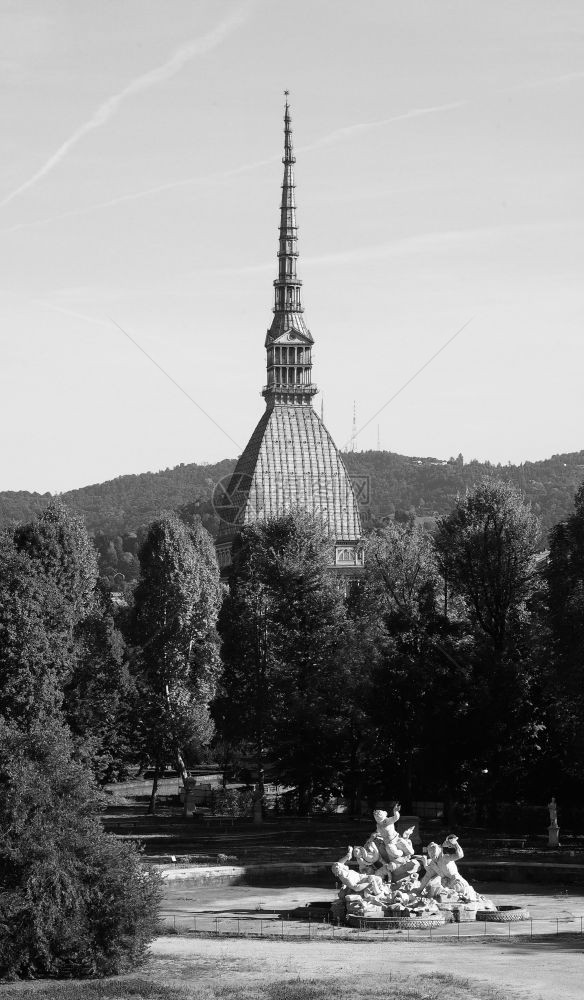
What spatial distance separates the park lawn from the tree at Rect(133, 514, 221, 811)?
54352 mm

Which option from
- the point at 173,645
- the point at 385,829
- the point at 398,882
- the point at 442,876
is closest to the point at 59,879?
the point at 398,882

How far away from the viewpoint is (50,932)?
164 ft

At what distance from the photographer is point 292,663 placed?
91.3 m

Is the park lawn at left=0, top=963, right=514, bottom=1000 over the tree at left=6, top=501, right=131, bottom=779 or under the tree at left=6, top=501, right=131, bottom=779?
under

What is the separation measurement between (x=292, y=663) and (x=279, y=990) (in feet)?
153

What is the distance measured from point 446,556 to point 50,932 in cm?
4857

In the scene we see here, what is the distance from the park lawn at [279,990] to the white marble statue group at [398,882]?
10.2 m

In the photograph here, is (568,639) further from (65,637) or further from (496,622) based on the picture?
(65,637)

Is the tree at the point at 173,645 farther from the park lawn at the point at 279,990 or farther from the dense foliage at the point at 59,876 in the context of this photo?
the park lawn at the point at 279,990

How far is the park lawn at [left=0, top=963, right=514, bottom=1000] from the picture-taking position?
146ft

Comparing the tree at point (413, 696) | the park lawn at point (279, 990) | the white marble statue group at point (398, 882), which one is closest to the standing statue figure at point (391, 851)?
the white marble statue group at point (398, 882)

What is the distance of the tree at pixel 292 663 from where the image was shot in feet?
291

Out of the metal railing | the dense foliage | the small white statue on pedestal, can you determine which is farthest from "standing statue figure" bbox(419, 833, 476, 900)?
the small white statue on pedestal

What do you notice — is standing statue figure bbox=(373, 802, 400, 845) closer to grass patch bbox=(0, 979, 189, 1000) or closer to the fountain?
the fountain
